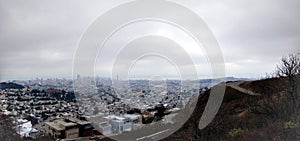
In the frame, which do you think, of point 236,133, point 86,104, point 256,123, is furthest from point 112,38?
point 256,123

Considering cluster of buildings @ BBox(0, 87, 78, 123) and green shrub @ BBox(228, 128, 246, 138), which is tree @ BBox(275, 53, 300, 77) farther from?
cluster of buildings @ BBox(0, 87, 78, 123)

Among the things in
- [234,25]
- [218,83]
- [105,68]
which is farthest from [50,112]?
[234,25]

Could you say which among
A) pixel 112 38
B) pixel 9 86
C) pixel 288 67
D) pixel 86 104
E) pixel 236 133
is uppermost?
pixel 112 38

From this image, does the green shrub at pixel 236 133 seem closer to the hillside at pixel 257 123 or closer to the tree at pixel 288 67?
the hillside at pixel 257 123

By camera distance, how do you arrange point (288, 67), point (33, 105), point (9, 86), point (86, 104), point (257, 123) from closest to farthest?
point (9, 86)
point (33, 105)
point (86, 104)
point (288, 67)
point (257, 123)

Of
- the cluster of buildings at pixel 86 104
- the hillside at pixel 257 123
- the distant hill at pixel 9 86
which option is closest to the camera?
the distant hill at pixel 9 86

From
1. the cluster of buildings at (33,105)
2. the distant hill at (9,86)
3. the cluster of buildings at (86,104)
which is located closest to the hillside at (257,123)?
the cluster of buildings at (86,104)

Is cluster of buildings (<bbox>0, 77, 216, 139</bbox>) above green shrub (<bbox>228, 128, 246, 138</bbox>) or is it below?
above

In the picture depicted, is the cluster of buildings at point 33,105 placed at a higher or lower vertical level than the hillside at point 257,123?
higher

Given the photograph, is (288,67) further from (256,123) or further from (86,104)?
(86,104)

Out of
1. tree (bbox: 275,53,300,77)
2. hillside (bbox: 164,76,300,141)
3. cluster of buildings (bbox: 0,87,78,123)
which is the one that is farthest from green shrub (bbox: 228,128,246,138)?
cluster of buildings (bbox: 0,87,78,123)

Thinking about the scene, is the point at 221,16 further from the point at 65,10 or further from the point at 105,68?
the point at 65,10

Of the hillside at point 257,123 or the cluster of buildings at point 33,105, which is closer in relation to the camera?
the cluster of buildings at point 33,105
